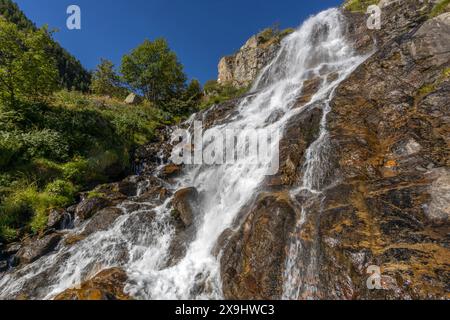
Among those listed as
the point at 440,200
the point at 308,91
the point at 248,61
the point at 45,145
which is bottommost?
the point at 440,200

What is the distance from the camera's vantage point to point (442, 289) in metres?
4.52

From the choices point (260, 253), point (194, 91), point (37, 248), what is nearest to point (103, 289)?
point (260, 253)

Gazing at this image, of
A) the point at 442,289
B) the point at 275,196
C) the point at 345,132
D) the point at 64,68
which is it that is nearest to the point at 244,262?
the point at 275,196

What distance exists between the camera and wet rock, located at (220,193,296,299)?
6270mm

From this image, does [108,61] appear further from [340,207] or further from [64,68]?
[64,68]

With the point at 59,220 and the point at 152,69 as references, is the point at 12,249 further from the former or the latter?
the point at 152,69

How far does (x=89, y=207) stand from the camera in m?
11.7

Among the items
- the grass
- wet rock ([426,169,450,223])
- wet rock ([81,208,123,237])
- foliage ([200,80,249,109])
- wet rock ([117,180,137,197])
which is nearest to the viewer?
wet rock ([426,169,450,223])

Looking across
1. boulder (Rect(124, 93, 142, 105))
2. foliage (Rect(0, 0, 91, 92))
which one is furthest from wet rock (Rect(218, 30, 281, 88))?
foliage (Rect(0, 0, 91, 92))

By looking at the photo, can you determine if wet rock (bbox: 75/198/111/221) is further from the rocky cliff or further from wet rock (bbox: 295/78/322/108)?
wet rock (bbox: 295/78/322/108)

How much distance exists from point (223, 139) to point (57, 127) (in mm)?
10200

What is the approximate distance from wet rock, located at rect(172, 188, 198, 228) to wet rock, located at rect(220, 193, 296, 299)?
3.17 metres

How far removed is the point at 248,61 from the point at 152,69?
1232cm

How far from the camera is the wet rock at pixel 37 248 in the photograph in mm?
9383
